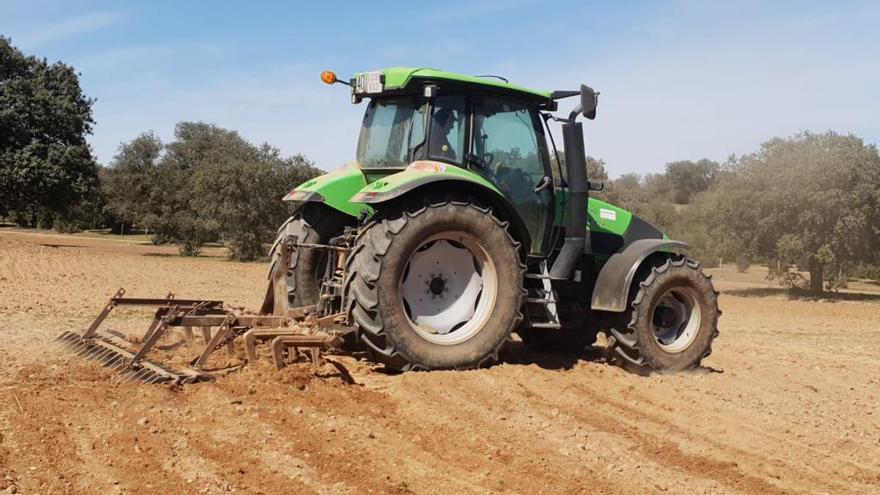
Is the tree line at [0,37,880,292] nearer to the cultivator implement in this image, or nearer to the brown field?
the brown field

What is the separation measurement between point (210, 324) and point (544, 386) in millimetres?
2615

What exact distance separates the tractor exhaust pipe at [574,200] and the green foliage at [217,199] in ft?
87.5

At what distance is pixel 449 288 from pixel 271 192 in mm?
27803

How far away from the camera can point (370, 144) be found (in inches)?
297

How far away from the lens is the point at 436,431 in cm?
493

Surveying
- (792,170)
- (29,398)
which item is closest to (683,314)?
(29,398)

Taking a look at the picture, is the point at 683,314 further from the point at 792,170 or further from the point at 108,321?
the point at 792,170

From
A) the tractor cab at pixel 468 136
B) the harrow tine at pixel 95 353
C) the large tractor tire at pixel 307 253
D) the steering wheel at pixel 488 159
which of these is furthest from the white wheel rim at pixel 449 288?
the harrow tine at pixel 95 353

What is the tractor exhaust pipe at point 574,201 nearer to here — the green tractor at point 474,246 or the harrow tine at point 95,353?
the green tractor at point 474,246

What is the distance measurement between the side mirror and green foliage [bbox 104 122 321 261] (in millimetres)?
27041

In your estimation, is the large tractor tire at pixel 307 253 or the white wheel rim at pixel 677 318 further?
the white wheel rim at pixel 677 318

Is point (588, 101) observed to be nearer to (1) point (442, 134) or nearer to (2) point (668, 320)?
(1) point (442, 134)

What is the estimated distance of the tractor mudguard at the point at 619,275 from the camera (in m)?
7.28

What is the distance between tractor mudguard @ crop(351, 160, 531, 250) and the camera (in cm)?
609
